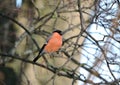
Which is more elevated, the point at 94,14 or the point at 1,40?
the point at 94,14

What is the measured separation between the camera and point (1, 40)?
8250 mm

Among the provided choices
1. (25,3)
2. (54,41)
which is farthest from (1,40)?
(54,41)

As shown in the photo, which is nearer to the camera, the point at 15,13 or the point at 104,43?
the point at 104,43

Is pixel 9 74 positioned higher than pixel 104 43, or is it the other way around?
pixel 104 43

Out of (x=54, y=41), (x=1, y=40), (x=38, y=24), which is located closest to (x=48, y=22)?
(x=38, y=24)

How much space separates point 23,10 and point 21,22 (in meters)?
0.37

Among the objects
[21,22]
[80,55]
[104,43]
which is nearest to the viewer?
[104,43]

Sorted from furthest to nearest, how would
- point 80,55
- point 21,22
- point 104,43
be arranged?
1. point 21,22
2. point 80,55
3. point 104,43

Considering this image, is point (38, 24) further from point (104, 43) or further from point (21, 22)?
point (104, 43)

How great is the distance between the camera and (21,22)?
28.1 ft

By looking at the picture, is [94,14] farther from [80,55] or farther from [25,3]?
[25,3]

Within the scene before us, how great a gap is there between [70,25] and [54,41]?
106 centimetres

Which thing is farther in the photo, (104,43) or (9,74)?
(9,74)

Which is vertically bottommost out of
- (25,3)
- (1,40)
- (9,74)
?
(9,74)
